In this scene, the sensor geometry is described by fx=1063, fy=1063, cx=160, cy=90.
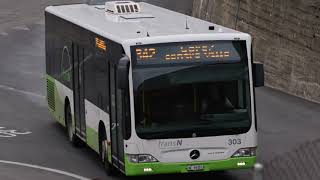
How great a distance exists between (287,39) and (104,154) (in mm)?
13487

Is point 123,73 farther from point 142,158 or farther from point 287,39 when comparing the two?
point 287,39

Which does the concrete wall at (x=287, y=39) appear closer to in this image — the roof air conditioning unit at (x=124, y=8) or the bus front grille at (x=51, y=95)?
the bus front grille at (x=51, y=95)

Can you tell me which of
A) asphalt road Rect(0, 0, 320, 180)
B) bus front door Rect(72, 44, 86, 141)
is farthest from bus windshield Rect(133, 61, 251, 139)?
bus front door Rect(72, 44, 86, 141)

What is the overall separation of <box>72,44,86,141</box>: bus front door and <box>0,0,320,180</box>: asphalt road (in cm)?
61

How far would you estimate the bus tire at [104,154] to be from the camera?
64.9ft

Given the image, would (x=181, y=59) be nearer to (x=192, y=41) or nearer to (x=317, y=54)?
(x=192, y=41)

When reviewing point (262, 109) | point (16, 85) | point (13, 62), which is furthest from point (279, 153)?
point (13, 62)

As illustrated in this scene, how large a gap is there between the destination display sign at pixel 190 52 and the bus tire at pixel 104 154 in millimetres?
2633

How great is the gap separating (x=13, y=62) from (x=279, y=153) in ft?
64.5

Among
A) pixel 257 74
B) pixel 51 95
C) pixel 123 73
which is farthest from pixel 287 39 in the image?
pixel 123 73

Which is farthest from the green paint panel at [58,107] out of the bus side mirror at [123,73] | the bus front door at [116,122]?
the bus side mirror at [123,73]

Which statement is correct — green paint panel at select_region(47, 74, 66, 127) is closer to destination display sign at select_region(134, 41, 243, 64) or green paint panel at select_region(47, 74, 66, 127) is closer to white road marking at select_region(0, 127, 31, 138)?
white road marking at select_region(0, 127, 31, 138)

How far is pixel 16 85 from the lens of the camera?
34.4 meters

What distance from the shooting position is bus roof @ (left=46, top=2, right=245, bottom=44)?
18547 millimetres
